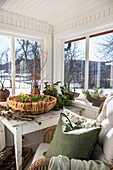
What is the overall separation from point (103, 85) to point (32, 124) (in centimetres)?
121

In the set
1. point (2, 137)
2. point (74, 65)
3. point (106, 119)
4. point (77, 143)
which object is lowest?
point (2, 137)

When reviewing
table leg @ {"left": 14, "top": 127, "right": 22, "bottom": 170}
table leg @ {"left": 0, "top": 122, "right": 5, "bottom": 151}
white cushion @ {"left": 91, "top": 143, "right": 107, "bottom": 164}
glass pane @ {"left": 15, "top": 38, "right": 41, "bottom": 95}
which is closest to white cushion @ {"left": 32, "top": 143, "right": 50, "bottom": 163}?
table leg @ {"left": 14, "top": 127, "right": 22, "bottom": 170}

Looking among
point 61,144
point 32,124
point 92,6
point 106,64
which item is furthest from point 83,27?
point 61,144

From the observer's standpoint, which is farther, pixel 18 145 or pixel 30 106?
pixel 30 106

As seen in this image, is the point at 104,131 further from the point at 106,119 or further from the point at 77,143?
the point at 77,143

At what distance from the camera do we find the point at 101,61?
212 centimetres

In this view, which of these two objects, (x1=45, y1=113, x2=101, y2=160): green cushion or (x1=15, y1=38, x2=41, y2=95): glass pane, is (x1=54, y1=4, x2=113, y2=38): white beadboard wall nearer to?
(x1=15, y1=38, x2=41, y2=95): glass pane

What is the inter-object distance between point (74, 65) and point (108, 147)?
5.71 ft

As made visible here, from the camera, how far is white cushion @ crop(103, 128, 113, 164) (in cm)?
104

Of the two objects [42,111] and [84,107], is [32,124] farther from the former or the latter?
[84,107]

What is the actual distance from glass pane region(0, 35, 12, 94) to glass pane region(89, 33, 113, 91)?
57.1 inches

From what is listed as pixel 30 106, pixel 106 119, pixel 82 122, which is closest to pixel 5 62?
pixel 30 106

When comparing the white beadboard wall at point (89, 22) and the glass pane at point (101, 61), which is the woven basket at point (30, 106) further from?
the white beadboard wall at point (89, 22)

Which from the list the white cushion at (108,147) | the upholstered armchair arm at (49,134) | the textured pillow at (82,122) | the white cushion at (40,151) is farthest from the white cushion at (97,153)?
the upholstered armchair arm at (49,134)
